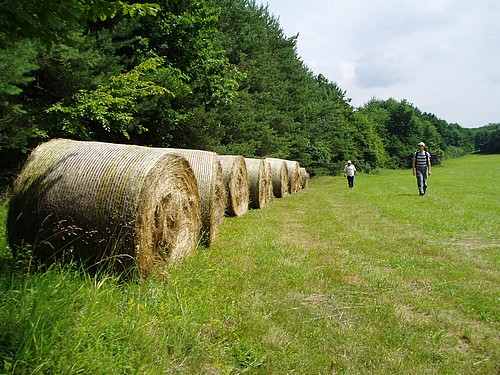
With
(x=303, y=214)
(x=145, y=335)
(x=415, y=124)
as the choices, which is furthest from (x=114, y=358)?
(x=415, y=124)

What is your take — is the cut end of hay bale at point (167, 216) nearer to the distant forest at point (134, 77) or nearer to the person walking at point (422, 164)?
the distant forest at point (134, 77)

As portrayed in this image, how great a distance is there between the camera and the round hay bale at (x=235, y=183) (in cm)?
970

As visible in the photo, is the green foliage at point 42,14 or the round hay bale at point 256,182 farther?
the round hay bale at point 256,182

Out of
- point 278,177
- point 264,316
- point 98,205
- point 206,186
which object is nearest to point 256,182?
point 278,177

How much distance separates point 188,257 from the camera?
16.3 ft

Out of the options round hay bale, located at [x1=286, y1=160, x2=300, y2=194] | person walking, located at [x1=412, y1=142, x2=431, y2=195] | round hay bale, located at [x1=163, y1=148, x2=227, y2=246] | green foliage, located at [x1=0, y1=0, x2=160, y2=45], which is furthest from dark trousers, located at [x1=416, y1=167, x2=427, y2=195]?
green foliage, located at [x1=0, y1=0, x2=160, y2=45]

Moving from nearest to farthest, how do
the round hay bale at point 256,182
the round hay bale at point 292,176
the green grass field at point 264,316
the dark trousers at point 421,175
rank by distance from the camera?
the green grass field at point 264,316
the round hay bale at point 256,182
the dark trousers at point 421,175
the round hay bale at point 292,176

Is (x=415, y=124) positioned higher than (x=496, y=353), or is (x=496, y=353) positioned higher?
(x=415, y=124)

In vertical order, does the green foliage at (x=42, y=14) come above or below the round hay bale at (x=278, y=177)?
above

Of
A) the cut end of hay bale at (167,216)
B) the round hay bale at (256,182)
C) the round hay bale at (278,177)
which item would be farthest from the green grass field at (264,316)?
the round hay bale at (278,177)

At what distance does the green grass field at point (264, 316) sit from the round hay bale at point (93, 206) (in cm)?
29

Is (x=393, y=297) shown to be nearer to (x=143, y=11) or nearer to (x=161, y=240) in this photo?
(x=161, y=240)

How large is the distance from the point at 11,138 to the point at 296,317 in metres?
7.09

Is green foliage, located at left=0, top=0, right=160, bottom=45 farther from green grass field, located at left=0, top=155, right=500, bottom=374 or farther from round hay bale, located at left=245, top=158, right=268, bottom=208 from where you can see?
round hay bale, located at left=245, top=158, right=268, bottom=208
